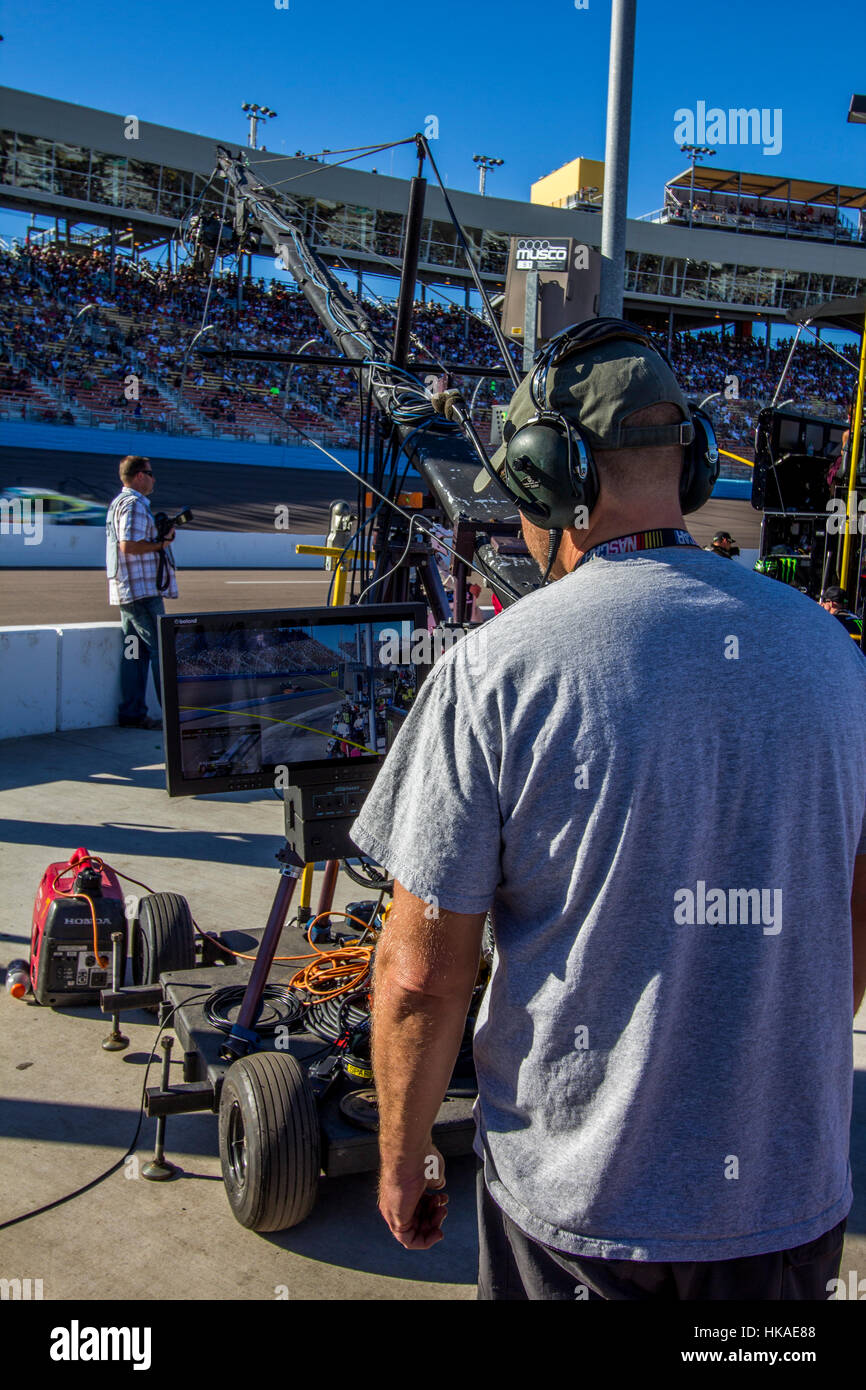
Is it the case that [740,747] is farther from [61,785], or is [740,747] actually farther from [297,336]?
[297,336]

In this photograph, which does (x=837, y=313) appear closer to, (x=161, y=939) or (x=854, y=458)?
(x=854, y=458)

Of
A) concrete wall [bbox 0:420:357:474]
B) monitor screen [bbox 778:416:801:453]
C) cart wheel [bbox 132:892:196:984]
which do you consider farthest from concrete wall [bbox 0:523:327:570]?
cart wheel [bbox 132:892:196:984]

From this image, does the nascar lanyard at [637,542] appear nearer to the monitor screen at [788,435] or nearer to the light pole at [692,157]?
the monitor screen at [788,435]

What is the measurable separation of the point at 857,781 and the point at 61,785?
239 inches

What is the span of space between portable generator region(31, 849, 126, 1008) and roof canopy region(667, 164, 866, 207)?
4926cm

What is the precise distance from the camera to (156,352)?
32062 millimetres

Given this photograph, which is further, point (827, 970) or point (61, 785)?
point (61, 785)

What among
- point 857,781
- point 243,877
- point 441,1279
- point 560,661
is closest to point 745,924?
point 857,781

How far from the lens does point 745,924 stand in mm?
1317

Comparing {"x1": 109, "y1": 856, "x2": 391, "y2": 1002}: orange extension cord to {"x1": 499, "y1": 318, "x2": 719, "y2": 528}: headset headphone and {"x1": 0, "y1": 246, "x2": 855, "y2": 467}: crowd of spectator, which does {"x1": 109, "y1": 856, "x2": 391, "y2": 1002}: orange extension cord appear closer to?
{"x1": 499, "y1": 318, "x2": 719, "y2": 528}: headset headphone

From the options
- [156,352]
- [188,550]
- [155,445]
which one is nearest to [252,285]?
[156,352]

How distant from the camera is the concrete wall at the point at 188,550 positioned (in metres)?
19.8

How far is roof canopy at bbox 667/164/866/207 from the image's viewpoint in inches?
1813

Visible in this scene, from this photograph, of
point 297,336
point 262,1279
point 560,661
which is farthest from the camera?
point 297,336
